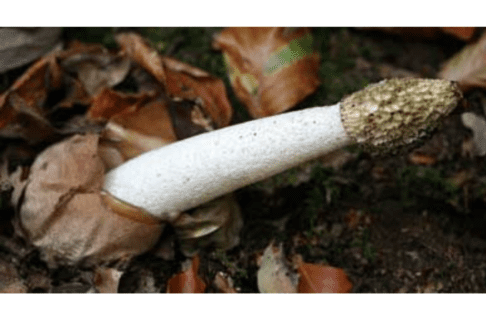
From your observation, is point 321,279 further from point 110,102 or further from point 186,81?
point 110,102

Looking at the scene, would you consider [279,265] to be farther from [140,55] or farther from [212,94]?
[140,55]

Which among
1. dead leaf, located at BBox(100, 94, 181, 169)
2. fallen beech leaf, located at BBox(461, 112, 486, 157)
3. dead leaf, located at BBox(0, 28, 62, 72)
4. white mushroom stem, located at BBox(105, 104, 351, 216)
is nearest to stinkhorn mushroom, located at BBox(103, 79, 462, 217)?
white mushroom stem, located at BBox(105, 104, 351, 216)

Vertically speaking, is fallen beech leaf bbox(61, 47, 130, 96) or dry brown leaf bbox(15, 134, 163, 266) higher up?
fallen beech leaf bbox(61, 47, 130, 96)

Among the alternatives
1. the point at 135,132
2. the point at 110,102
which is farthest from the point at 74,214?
the point at 110,102

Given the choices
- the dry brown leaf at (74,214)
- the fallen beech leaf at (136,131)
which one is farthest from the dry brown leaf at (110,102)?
the dry brown leaf at (74,214)

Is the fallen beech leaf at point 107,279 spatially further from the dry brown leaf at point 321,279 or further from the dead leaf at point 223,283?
the dry brown leaf at point 321,279

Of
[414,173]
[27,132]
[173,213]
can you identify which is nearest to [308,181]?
[414,173]

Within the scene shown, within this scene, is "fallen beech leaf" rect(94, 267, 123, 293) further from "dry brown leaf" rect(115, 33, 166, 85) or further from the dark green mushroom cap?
the dark green mushroom cap
